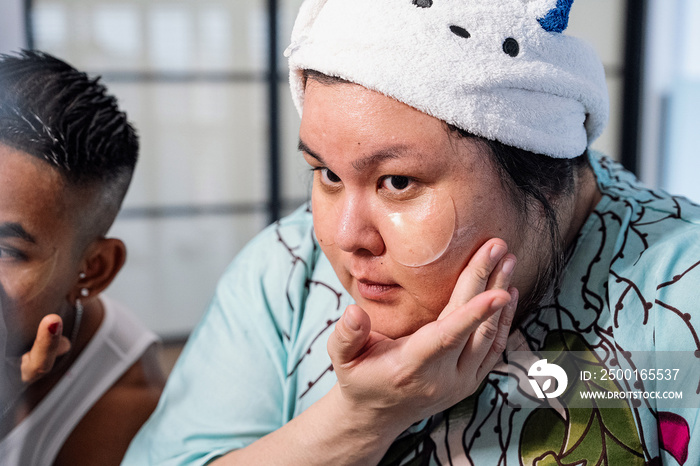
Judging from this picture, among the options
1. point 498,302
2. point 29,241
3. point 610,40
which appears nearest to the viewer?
point 498,302

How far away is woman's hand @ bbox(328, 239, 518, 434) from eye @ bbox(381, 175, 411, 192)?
94 millimetres

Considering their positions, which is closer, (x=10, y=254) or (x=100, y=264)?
(x=10, y=254)

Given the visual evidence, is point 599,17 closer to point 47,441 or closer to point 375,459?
point 375,459

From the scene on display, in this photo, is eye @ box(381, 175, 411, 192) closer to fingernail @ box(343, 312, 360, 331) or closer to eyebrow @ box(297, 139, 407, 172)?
eyebrow @ box(297, 139, 407, 172)

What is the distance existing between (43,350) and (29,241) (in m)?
0.12

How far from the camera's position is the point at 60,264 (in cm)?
61

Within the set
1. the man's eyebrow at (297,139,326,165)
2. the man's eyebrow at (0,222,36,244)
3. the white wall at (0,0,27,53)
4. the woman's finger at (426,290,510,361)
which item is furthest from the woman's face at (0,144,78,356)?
the woman's finger at (426,290,510,361)

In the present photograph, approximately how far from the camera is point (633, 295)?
2.01ft

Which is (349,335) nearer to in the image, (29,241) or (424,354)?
(424,354)

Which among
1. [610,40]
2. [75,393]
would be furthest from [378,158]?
[610,40]

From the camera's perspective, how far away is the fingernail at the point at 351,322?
0.52 m

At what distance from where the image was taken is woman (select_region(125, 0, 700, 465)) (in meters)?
0.52

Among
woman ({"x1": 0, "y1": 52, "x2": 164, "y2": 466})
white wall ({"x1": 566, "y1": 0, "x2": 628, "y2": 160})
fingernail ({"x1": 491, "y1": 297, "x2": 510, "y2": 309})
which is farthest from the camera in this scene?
white wall ({"x1": 566, "y1": 0, "x2": 628, "y2": 160})

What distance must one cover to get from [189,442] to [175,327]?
1270mm
